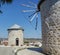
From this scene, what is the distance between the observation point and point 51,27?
9.57 meters

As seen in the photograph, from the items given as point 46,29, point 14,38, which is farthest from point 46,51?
point 14,38

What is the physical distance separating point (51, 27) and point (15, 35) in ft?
70.7

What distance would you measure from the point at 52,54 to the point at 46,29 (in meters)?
1.53

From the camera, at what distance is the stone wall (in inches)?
360

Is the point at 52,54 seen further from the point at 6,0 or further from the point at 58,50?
the point at 6,0

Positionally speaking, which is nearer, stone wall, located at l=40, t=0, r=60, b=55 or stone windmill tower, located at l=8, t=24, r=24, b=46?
stone wall, located at l=40, t=0, r=60, b=55

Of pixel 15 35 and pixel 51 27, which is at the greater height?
pixel 15 35

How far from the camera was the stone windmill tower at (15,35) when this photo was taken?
30391mm

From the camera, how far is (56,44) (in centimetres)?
917

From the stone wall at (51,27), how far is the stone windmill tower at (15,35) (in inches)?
795

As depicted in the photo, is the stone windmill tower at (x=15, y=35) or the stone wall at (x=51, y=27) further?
the stone windmill tower at (x=15, y=35)

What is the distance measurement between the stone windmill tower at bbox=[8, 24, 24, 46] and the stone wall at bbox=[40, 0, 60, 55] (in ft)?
66.3

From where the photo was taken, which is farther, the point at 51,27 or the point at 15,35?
the point at 15,35

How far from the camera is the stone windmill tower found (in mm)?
30391
